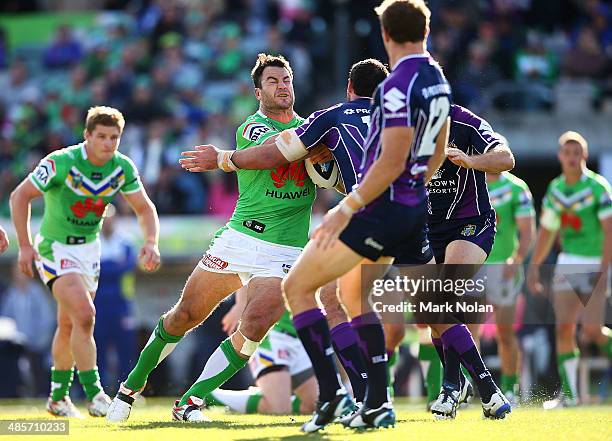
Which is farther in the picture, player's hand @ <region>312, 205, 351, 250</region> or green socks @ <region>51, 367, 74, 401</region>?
green socks @ <region>51, 367, 74, 401</region>

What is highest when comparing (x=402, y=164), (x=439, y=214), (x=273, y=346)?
(x=402, y=164)

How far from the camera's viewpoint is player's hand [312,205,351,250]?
6.74 metres

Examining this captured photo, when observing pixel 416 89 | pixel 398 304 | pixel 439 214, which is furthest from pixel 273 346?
pixel 416 89

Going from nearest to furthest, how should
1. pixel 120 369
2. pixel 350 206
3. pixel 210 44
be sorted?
pixel 350 206
pixel 120 369
pixel 210 44

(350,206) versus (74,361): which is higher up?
(350,206)

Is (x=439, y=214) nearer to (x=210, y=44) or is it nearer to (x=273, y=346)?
(x=273, y=346)

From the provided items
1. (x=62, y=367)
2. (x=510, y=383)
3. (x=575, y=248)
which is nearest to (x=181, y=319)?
(x=62, y=367)

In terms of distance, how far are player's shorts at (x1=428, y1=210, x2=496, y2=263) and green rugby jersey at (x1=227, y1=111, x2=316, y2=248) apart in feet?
3.63

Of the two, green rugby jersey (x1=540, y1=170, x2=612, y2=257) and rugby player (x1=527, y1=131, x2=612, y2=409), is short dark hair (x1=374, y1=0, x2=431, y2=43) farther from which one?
green rugby jersey (x1=540, y1=170, x2=612, y2=257)

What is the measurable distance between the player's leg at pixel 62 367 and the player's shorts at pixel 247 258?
2.60 m

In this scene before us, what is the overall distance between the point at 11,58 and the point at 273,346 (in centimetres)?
1485

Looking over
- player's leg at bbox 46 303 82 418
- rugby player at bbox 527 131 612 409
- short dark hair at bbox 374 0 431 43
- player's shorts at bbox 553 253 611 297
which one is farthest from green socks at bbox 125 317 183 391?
player's shorts at bbox 553 253 611 297

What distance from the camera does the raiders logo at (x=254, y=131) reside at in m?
8.55

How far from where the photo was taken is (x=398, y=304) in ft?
34.8
